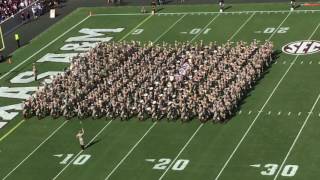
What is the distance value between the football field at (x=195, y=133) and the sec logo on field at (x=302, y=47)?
0.47ft

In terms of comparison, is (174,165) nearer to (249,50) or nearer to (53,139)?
(53,139)

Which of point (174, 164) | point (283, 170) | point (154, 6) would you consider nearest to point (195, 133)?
point (174, 164)

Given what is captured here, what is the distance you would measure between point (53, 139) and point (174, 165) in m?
8.13

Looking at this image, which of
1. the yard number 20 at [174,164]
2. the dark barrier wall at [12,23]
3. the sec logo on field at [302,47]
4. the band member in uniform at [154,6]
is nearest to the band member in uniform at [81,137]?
the yard number 20 at [174,164]

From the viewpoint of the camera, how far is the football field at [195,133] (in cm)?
3912

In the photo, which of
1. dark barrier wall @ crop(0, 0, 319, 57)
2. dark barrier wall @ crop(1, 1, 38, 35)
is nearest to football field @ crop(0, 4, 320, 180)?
dark barrier wall @ crop(0, 0, 319, 57)

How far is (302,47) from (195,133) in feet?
41.8

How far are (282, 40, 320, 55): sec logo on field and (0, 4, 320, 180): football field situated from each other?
14 cm

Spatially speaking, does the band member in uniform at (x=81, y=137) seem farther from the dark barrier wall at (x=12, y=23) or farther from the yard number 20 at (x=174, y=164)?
the dark barrier wall at (x=12, y=23)

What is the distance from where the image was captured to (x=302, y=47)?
52031 millimetres

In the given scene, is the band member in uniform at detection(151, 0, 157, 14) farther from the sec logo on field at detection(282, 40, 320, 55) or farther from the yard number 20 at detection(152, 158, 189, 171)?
the yard number 20 at detection(152, 158, 189, 171)

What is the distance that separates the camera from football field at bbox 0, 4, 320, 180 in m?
39.1

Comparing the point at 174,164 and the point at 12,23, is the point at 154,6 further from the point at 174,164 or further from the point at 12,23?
the point at 174,164

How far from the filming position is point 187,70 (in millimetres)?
48188
